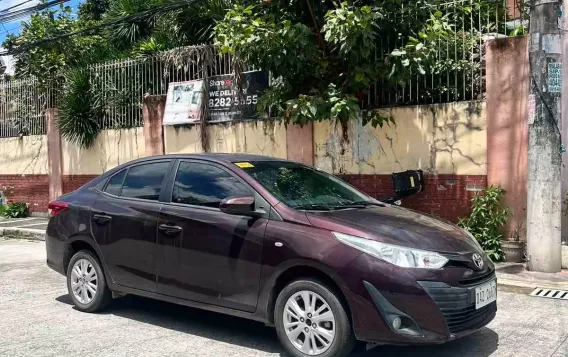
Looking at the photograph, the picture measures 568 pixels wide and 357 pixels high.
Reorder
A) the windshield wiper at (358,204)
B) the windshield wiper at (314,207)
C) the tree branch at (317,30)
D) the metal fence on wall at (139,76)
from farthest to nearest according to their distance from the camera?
the metal fence on wall at (139,76), the tree branch at (317,30), the windshield wiper at (358,204), the windshield wiper at (314,207)

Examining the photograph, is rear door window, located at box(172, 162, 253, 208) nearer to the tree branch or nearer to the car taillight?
the car taillight

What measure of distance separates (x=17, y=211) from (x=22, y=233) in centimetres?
339

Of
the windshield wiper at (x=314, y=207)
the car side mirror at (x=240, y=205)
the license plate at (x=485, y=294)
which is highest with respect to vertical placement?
the car side mirror at (x=240, y=205)

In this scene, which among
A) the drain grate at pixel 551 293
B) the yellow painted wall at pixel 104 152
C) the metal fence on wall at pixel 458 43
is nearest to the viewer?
the drain grate at pixel 551 293

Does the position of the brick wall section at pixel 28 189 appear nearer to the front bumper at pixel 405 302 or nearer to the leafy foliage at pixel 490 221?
the leafy foliage at pixel 490 221

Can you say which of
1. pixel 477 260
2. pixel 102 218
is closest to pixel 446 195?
pixel 477 260

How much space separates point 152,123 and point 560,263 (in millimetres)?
8636

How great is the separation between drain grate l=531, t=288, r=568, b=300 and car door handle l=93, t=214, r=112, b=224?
4703 mm

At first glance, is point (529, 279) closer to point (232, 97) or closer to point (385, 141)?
point (385, 141)

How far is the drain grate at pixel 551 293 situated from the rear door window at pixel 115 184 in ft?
15.4

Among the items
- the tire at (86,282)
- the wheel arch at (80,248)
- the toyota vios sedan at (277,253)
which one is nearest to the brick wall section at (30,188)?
the wheel arch at (80,248)

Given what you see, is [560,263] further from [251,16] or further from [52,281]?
[52,281]

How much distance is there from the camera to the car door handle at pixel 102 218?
5836mm

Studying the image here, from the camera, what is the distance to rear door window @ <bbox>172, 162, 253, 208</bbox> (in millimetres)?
5156
